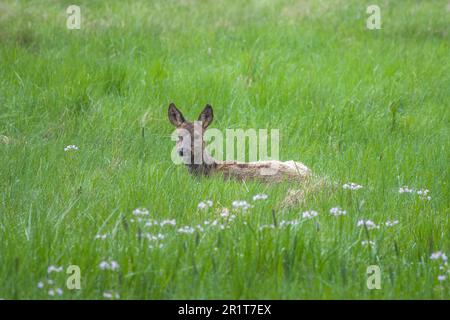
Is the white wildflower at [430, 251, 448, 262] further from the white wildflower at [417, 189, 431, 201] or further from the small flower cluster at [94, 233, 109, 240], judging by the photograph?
the small flower cluster at [94, 233, 109, 240]

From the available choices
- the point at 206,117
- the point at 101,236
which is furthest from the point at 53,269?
the point at 206,117

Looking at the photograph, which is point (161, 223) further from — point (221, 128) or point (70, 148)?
point (221, 128)

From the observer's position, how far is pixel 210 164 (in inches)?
315

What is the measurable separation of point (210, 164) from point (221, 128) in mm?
1243

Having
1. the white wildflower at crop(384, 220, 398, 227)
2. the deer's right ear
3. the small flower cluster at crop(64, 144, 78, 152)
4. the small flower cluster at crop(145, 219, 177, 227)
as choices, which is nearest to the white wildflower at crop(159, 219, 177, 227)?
the small flower cluster at crop(145, 219, 177, 227)

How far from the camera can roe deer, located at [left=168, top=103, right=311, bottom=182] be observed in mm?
7402

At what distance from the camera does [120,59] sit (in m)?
11.1

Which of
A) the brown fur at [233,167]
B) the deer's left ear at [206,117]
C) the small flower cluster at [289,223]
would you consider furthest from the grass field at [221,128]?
the deer's left ear at [206,117]

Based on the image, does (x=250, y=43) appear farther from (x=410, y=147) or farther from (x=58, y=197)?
(x=58, y=197)

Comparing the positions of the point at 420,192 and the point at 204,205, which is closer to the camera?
the point at 204,205

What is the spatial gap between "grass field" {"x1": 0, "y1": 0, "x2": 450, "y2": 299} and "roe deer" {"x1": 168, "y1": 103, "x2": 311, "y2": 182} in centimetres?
23

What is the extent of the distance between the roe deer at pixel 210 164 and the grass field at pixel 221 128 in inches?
9.2

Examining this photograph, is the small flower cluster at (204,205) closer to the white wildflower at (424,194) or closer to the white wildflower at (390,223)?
the white wildflower at (390,223)

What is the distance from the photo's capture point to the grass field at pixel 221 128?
495 centimetres
